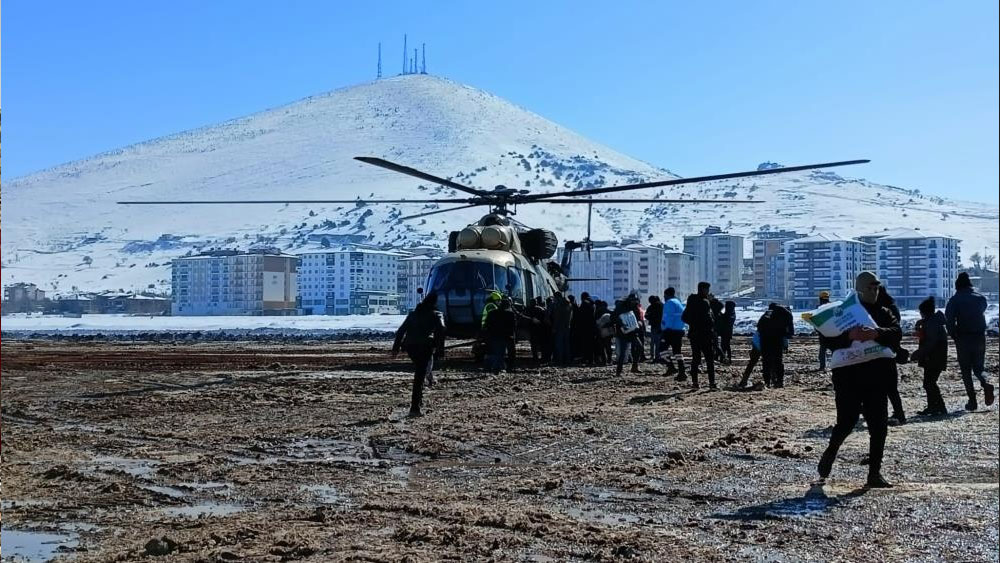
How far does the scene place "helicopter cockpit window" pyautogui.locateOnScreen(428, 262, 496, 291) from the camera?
69.0 ft

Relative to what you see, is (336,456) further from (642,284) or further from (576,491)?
(642,284)

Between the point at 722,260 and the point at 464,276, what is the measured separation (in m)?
162

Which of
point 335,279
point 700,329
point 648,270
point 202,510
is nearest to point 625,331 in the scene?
point 700,329

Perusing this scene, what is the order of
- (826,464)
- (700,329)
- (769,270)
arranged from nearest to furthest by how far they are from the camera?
(826,464)
(700,329)
(769,270)

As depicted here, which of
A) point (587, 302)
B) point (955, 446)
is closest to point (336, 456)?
point (955, 446)

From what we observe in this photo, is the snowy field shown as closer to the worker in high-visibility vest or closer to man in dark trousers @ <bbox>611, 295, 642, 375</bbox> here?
the worker in high-visibility vest

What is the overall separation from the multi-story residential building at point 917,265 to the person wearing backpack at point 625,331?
113 metres

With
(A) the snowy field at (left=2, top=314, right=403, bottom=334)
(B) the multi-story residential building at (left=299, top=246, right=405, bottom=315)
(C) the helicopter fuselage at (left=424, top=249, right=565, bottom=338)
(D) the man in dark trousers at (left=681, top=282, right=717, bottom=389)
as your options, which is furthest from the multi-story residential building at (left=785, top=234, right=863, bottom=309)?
(D) the man in dark trousers at (left=681, top=282, right=717, bottom=389)

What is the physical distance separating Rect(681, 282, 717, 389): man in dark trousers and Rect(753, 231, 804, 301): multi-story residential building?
13270 cm

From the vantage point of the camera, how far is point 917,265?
129000 mm

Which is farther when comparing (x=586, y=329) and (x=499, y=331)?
(x=586, y=329)

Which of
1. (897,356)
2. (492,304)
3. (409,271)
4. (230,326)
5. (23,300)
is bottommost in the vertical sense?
(230,326)

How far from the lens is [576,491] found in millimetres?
7449

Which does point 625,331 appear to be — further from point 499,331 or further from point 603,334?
point 603,334
